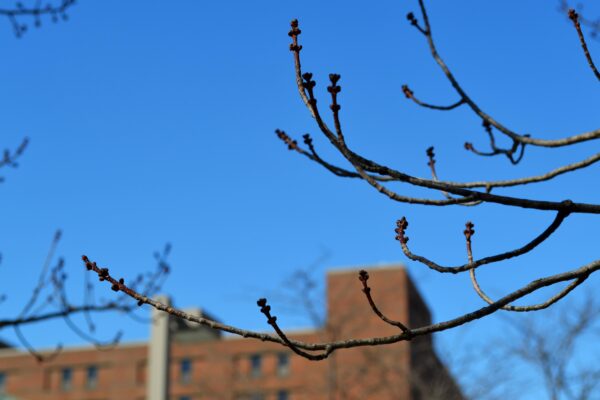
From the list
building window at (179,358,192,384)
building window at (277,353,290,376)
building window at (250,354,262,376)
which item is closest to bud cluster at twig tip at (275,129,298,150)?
building window at (277,353,290,376)

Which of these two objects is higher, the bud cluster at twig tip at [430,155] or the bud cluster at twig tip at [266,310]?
the bud cluster at twig tip at [430,155]

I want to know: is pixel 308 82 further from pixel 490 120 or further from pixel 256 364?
pixel 256 364

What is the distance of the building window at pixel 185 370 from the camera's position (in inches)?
2739

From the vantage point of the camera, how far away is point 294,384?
66312 mm

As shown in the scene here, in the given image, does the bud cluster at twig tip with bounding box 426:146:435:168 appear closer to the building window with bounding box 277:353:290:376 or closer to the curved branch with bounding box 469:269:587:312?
the curved branch with bounding box 469:269:587:312

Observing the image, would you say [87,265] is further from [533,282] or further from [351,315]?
[351,315]

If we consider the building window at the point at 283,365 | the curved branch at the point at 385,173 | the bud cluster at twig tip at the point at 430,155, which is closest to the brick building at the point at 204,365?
the building window at the point at 283,365

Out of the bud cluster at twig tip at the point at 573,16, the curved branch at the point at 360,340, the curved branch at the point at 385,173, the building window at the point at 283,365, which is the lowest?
the curved branch at the point at 360,340

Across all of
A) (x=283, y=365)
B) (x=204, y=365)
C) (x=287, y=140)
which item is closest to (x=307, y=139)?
(x=287, y=140)

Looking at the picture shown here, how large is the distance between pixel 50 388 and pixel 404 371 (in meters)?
45.7

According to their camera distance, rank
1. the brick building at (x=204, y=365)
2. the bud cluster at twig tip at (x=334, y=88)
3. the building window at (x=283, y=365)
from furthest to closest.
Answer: the building window at (x=283, y=365)
the brick building at (x=204, y=365)
the bud cluster at twig tip at (x=334, y=88)

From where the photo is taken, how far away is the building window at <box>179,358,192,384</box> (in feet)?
228

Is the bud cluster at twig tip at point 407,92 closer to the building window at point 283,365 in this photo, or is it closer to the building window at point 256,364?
the building window at point 283,365

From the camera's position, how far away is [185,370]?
7025cm
